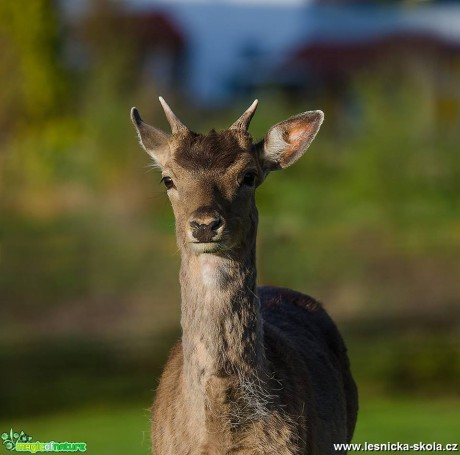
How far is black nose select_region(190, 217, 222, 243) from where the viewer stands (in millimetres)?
6258

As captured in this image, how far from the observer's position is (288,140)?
7199mm

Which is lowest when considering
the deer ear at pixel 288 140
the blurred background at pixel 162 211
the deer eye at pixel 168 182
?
the deer eye at pixel 168 182

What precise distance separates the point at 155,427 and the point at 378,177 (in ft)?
78.5

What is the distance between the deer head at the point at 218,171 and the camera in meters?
6.36

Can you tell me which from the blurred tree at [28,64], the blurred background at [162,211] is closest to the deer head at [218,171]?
the blurred background at [162,211]

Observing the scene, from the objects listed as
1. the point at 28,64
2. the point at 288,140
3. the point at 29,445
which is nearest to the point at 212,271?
the point at 288,140

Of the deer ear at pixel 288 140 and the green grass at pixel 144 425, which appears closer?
the deer ear at pixel 288 140

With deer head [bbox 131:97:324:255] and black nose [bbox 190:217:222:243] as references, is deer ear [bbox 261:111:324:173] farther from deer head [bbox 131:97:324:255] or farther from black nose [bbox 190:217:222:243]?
black nose [bbox 190:217:222:243]

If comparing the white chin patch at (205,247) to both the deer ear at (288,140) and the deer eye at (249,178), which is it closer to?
the deer eye at (249,178)

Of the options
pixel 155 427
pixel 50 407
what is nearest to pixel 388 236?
pixel 50 407

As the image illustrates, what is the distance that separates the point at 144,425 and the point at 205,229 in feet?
32.8

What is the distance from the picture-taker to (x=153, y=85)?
3641cm

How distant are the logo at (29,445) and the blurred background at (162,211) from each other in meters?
4.11

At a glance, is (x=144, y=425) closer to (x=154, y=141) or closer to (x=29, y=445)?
(x=29, y=445)
